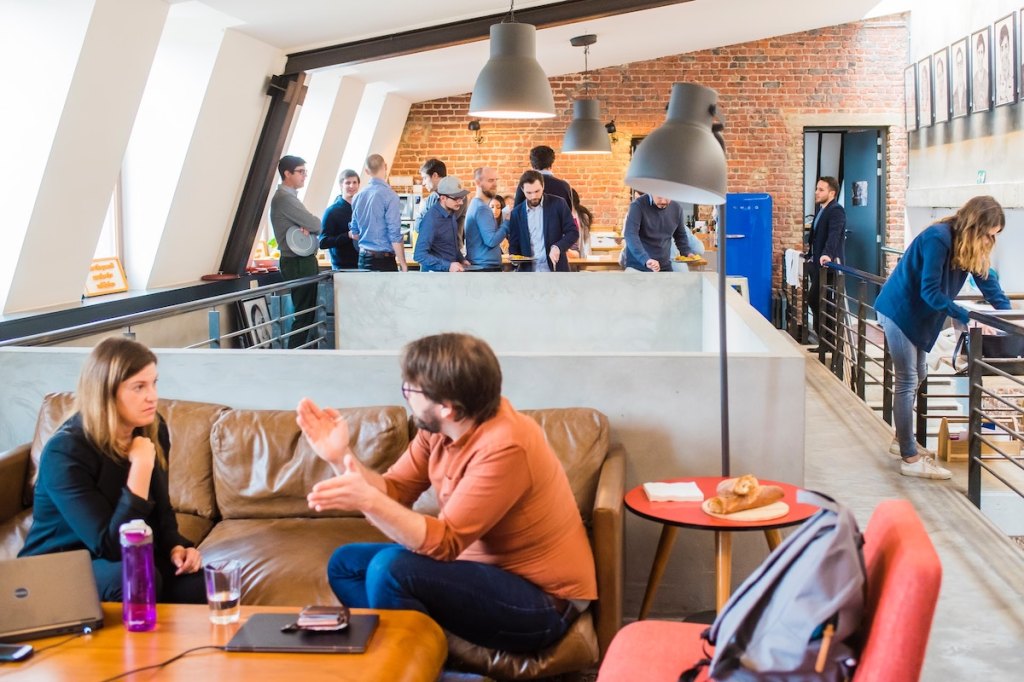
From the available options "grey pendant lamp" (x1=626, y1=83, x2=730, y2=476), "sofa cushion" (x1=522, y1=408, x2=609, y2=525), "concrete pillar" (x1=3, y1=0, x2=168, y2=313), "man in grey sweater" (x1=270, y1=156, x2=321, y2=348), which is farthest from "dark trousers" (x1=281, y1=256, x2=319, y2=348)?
"grey pendant lamp" (x1=626, y1=83, x2=730, y2=476)

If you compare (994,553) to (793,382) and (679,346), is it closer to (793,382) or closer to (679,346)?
(793,382)

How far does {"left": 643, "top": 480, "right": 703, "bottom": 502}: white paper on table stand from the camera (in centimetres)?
312

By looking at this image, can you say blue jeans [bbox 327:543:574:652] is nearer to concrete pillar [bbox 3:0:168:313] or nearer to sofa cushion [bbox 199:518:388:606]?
sofa cushion [bbox 199:518:388:606]

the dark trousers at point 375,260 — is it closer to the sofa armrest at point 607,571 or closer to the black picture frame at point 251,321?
the black picture frame at point 251,321

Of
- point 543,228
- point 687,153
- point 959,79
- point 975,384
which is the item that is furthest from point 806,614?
point 959,79

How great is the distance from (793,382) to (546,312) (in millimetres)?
2998

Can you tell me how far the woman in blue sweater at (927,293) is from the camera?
4.85 m

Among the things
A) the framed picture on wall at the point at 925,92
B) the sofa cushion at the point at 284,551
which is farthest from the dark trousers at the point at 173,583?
the framed picture on wall at the point at 925,92

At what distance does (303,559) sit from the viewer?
3125mm

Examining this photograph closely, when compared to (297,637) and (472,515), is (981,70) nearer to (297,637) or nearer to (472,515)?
(472,515)

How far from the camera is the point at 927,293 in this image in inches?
194

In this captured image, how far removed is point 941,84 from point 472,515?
1017 centimetres

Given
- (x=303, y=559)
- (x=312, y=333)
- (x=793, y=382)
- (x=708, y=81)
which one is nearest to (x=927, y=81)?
(x=708, y=81)

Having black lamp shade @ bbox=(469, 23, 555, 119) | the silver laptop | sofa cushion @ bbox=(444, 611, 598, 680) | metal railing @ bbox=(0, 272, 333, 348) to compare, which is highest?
black lamp shade @ bbox=(469, 23, 555, 119)
